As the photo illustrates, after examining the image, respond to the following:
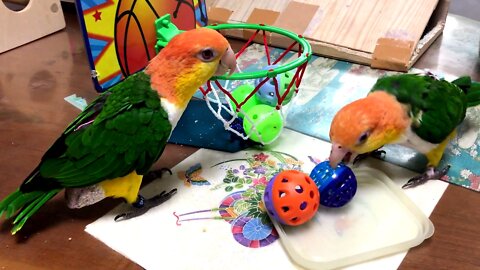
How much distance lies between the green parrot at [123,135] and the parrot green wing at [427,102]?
0.24m

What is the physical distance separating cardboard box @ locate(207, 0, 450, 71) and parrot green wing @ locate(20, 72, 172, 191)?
0.54 metres

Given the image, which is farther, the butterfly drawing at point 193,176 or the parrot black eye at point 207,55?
the butterfly drawing at point 193,176

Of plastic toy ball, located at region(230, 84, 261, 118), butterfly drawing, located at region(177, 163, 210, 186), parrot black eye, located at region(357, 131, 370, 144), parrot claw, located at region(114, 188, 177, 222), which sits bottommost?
butterfly drawing, located at region(177, 163, 210, 186)

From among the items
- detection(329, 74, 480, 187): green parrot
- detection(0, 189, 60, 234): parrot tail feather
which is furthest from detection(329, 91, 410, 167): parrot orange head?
detection(0, 189, 60, 234): parrot tail feather

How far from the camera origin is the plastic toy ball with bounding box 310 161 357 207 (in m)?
0.63

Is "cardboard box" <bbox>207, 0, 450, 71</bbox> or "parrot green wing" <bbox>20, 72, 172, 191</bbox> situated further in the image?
"cardboard box" <bbox>207, 0, 450, 71</bbox>

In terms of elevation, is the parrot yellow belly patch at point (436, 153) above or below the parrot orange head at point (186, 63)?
below

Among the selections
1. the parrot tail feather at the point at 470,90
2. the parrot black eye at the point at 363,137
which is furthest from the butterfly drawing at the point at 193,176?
the parrot tail feather at the point at 470,90

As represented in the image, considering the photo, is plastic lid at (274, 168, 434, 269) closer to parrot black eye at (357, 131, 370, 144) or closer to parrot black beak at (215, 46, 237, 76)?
parrot black eye at (357, 131, 370, 144)

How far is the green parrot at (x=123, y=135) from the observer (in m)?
0.58

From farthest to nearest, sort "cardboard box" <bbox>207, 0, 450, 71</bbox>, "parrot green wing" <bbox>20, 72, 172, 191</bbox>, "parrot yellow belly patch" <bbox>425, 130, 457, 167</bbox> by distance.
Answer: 1. "cardboard box" <bbox>207, 0, 450, 71</bbox>
2. "parrot yellow belly patch" <bbox>425, 130, 457, 167</bbox>
3. "parrot green wing" <bbox>20, 72, 172, 191</bbox>

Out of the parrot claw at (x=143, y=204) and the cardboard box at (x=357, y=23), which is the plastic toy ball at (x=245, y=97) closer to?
the parrot claw at (x=143, y=204)

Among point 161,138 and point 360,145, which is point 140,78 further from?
point 360,145

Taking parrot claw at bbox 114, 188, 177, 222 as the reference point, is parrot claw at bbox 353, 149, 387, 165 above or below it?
below
